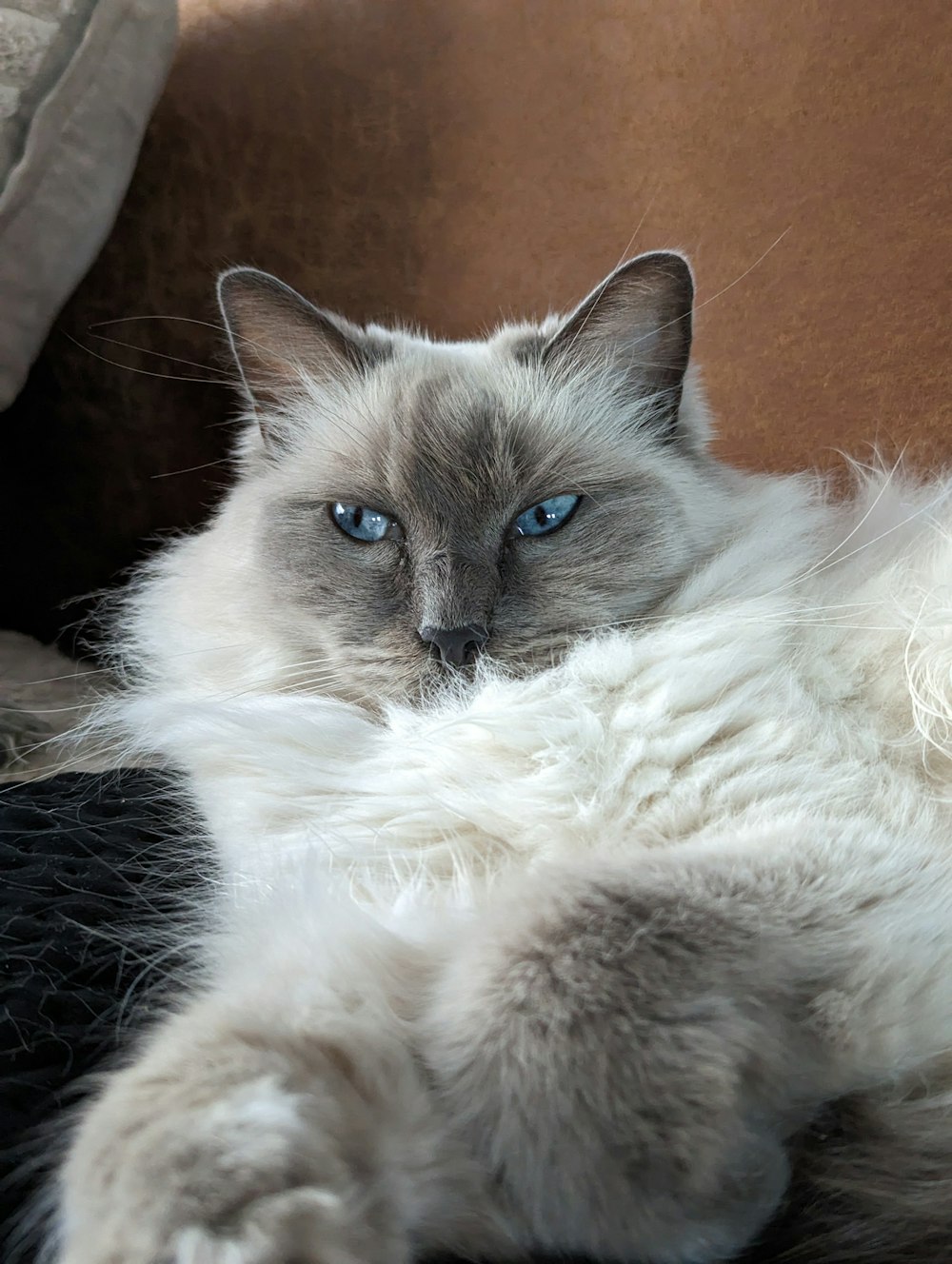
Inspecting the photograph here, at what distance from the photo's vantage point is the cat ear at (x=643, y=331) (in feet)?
3.68

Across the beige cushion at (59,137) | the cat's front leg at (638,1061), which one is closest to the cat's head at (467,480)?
the cat's front leg at (638,1061)

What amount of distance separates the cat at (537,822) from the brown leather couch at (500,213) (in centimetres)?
32

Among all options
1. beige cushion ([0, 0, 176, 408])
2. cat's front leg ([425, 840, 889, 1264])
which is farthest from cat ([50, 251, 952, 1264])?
beige cushion ([0, 0, 176, 408])

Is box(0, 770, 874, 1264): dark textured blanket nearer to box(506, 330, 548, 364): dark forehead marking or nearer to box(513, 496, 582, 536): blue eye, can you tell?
box(513, 496, 582, 536): blue eye

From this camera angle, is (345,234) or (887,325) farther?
(345,234)

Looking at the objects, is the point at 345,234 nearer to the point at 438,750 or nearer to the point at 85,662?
the point at 85,662

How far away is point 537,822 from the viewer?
861mm

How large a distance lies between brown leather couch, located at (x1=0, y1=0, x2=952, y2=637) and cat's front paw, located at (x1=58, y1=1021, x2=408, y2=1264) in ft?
4.11

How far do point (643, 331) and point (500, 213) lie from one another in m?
0.68

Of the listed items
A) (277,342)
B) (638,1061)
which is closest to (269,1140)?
(638,1061)

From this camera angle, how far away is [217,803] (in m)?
1.04

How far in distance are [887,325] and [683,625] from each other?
779 mm

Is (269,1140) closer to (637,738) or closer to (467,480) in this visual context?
(637,738)

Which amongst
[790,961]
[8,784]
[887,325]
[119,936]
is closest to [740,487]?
[887,325]
